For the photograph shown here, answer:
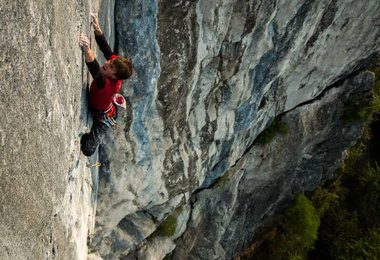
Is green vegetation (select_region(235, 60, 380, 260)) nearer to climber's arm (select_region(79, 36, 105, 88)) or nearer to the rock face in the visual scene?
the rock face

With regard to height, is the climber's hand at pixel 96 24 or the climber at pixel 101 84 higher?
the climber's hand at pixel 96 24

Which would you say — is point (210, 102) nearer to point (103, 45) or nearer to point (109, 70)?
point (103, 45)

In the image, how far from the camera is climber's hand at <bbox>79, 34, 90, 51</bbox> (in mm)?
5031

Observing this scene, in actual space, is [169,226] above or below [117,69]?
below

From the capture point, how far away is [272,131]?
13203mm

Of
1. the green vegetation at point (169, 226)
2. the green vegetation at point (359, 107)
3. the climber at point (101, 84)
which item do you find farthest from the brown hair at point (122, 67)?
the green vegetation at point (359, 107)

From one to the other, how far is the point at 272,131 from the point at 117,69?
8487 mm

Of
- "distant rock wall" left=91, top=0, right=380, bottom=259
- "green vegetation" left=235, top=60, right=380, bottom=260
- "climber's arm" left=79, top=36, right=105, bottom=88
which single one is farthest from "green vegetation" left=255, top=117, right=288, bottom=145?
"climber's arm" left=79, top=36, right=105, bottom=88

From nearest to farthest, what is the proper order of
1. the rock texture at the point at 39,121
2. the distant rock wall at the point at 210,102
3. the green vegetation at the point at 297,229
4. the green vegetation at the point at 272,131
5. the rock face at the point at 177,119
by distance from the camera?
the rock texture at the point at 39,121, the rock face at the point at 177,119, the distant rock wall at the point at 210,102, the green vegetation at the point at 272,131, the green vegetation at the point at 297,229

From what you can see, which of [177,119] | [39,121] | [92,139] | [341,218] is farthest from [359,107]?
[39,121]

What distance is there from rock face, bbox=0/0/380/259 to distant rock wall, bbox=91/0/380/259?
0.03m

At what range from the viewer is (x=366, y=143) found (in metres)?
19.8

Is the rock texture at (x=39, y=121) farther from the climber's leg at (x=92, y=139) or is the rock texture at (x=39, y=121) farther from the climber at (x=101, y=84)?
the climber's leg at (x=92, y=139)

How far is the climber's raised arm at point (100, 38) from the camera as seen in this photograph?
18.4 ft
